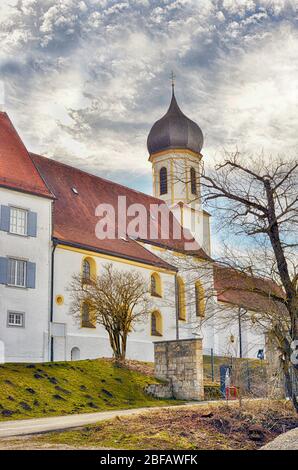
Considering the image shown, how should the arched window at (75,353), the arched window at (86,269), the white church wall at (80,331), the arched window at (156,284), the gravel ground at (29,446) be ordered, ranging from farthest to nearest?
the arched window at (156,284)
the arched window at (86,269)
the arched window at (75,353)
the white church wall at (80,331)
the gravel ground at (29,446)

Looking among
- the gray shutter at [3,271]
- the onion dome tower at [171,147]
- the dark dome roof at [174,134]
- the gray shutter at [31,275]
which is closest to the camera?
the gray shutter at [3,271]

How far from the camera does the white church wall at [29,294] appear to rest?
91.2 ft

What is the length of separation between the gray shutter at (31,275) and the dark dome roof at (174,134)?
75.7 feet

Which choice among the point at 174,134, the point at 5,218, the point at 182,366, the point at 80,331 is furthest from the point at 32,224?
the point at 174,134

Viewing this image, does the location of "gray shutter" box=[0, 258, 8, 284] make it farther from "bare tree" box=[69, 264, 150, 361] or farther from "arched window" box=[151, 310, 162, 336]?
"arched window" box=[151, 310, 162, 336]

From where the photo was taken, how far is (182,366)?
2233 centimetres

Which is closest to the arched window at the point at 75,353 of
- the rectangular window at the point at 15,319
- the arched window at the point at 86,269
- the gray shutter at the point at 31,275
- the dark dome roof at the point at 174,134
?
the rectangular window at the point at 15,319

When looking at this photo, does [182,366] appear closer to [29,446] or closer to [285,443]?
[285,443]

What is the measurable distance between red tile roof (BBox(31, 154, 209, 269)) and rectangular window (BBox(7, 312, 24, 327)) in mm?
4267

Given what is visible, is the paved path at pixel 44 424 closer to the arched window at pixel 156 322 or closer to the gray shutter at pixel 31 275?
the gray shutter at pixel 31 275

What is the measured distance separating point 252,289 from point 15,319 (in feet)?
51.5
